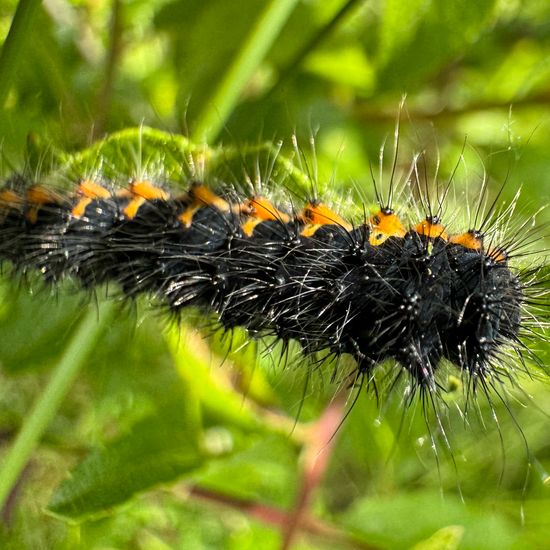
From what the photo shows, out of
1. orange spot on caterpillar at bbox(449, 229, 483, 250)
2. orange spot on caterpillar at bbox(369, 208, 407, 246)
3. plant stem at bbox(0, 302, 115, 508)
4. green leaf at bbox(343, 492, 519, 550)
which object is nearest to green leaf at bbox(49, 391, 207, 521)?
plant stem at bbox(0, 302, 115, 508)

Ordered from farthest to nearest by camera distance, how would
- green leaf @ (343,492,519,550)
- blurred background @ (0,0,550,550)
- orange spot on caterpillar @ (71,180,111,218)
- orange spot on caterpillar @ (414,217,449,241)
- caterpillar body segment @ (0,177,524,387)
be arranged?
Answer: 1. green leaf @ (343,492,519,550)
2. blurred background @ (0,0,550,550)
3. orange spot on caterpillar @ (71,180,111,218)
4. orange spot on caterpillar @ (414,217,449,241)
5. caterpillar body segment @ (0,177,524,387)

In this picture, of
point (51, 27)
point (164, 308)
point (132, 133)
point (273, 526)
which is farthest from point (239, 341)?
point (51, 27)

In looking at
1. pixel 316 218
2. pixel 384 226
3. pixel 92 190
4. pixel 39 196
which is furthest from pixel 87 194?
pixel 384 226

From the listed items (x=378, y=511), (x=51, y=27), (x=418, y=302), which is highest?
(x=51, y=27)

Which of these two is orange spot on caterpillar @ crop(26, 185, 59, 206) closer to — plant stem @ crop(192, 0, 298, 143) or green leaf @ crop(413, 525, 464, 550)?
plant stem @ crop(192, 0, 298, 143)

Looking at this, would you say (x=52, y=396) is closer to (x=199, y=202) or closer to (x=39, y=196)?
(x=39, y=196)

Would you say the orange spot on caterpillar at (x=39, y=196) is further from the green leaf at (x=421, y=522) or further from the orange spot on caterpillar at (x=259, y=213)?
the green leaf at (x=421, y=522)

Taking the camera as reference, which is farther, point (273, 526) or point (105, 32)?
point (105, 32)

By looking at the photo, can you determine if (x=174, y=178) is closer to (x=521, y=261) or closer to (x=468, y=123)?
(x=521, y=261)
